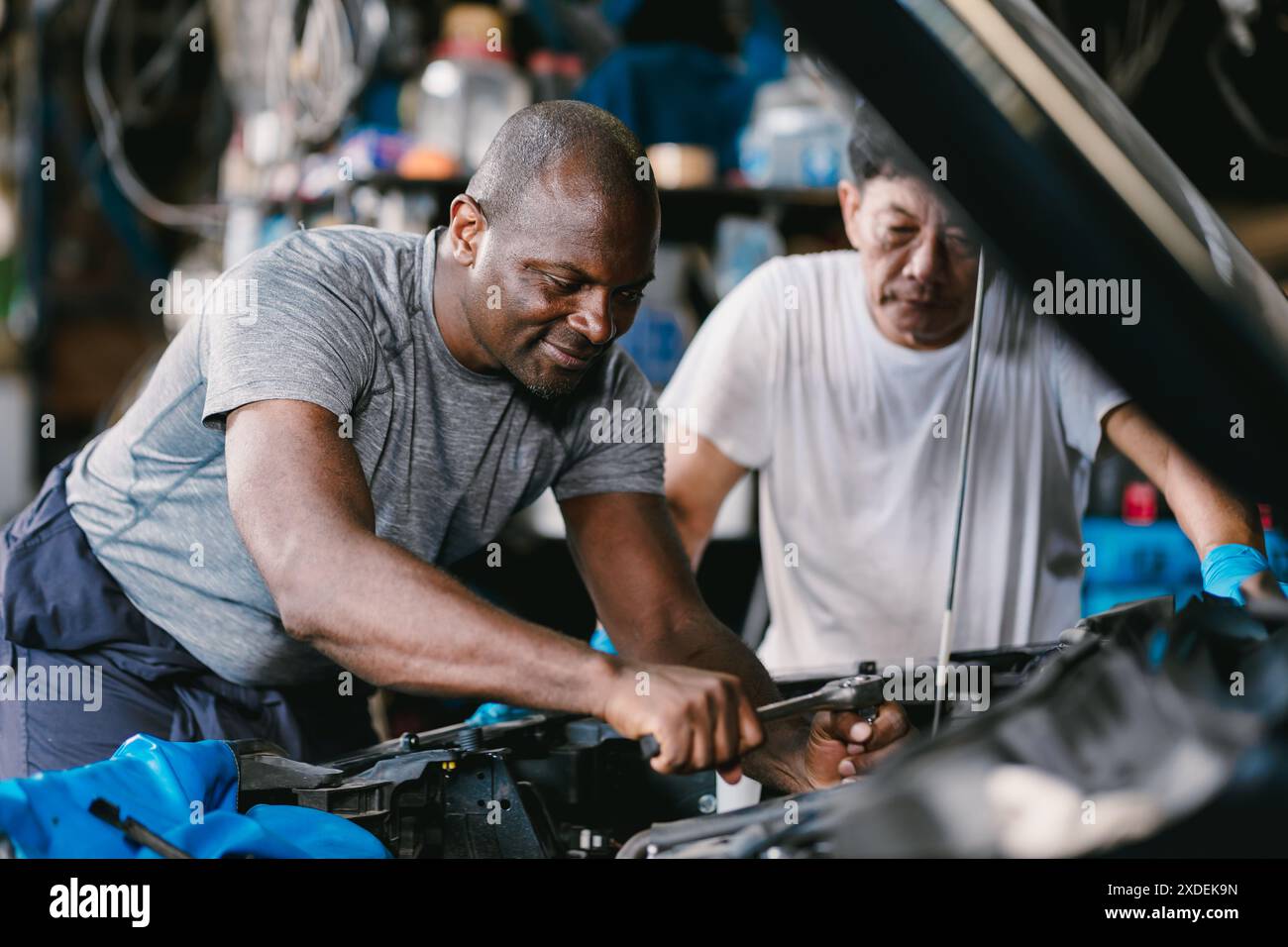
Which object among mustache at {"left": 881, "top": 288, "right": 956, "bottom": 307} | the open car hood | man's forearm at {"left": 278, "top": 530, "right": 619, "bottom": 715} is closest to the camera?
the open car hood

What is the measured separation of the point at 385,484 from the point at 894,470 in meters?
0.92

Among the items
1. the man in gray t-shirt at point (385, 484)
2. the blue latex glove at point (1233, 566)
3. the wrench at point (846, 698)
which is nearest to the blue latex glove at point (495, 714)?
the man in gray t-shirt at point (385, 484)

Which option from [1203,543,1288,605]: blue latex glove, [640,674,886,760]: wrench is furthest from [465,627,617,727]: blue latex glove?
[1203,543,1288,605]: blue latex glove

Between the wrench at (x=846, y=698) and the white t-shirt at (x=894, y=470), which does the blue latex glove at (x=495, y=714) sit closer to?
the wrench at (x=846, y=698)

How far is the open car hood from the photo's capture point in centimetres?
→ 85

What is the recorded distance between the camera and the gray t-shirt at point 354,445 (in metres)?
1.51

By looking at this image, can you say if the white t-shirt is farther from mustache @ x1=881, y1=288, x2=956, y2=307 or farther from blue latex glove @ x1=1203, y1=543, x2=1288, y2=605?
blue latex glove @ x1=1203, y1=543, x2=1288, y2=605

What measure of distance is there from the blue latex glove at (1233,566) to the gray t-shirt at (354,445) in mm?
746

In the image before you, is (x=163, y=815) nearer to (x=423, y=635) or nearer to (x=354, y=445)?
(x=423, y=635)

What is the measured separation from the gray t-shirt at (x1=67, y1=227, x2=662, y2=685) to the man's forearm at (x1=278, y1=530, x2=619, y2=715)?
0.31m

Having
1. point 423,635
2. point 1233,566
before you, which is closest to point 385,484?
point 423,635

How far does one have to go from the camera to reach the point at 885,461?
2.15m

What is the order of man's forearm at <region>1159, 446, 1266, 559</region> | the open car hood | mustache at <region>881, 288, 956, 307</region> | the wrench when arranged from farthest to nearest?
mustache at <region>881, 288, 956, 307</region> < man's forearm at <region>1159, 446, 1266, 559</region> < the wrench < the open car hood

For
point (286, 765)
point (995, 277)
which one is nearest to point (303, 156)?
point (995, 277)
